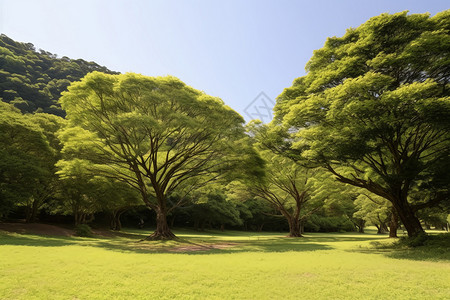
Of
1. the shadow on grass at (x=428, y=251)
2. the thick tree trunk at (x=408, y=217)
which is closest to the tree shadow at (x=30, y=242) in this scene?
the shadow on grass at (x=428, y=251)

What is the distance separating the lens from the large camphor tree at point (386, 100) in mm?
13500

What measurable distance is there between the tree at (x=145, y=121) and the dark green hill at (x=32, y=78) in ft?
91.7

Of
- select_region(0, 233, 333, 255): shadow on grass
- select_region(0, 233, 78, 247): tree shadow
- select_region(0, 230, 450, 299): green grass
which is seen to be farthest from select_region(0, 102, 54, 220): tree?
select_region(0, 230, 450, 299): green grass

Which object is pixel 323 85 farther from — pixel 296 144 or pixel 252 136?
pixel 252 136

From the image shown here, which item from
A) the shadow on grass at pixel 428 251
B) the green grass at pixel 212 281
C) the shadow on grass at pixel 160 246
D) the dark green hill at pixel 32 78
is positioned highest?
the dark green hill at pixel 32 78

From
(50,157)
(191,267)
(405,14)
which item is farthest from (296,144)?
(50,157)

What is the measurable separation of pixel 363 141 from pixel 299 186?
22242 millimetres

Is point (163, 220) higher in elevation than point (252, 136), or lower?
lower

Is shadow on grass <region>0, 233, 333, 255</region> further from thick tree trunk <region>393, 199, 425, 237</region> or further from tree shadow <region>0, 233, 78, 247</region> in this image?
thick tree trunk <region>393, 199, 425, 237</region>

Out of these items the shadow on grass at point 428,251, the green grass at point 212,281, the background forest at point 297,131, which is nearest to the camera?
the green grass at point 212,281

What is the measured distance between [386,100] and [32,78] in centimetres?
9337

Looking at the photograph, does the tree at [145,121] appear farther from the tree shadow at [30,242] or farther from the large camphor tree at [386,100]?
the tree shadow at [30,242]

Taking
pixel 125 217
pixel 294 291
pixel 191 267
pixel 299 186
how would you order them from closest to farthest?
1. pixel 294 291
2. pixel 191 267
3. pixel 299 186
4. pixel 125 217

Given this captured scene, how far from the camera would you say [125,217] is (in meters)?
55.9
